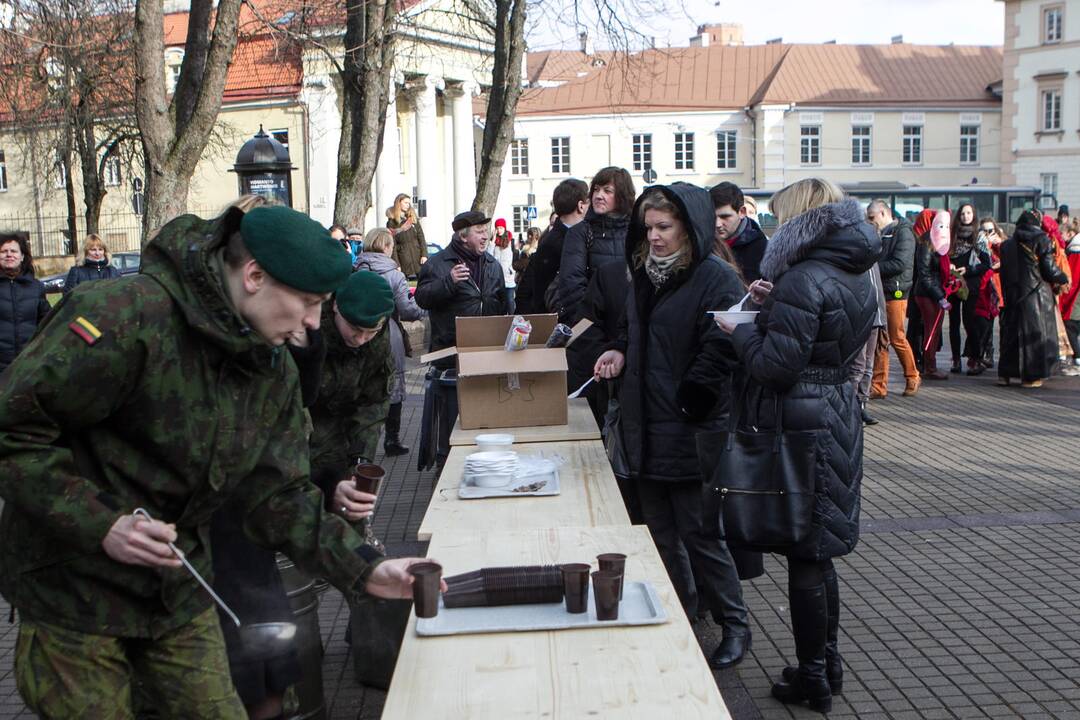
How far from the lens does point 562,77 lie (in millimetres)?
68500

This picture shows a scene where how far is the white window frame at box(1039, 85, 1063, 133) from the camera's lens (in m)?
55.3

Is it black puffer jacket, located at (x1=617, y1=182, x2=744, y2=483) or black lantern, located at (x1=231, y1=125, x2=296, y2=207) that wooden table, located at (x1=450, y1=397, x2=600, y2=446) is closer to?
black puffer jacket, located at (x1=617, y1=182, x2=744, y2=483)

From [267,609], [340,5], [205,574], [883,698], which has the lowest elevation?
[883,698]

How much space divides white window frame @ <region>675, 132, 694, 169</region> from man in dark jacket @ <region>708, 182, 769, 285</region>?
5724 cm

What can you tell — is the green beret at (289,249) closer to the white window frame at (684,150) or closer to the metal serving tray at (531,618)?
the metal serving tray at (531,618)

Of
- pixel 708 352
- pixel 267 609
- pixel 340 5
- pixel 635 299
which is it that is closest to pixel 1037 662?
pixel 708 352

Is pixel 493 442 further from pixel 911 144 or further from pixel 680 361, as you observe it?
pixel 911 144

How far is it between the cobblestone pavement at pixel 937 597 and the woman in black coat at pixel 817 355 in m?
0.51

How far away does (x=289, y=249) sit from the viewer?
247 centimetres

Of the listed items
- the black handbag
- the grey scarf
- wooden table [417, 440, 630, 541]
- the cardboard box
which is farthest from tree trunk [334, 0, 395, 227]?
the black handbag

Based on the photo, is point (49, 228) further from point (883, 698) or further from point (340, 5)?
point (883, 698)

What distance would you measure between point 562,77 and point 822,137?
15.4 meters

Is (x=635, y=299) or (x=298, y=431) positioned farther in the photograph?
(x=635, y=299)

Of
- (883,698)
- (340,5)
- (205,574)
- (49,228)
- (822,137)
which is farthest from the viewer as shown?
(822,137)
